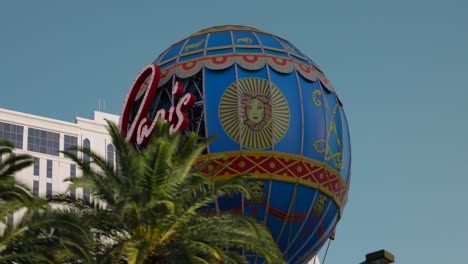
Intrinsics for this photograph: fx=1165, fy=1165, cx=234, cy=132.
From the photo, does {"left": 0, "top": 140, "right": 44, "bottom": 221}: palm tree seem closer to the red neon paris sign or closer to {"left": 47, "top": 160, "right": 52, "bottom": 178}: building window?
the red neon paris sign

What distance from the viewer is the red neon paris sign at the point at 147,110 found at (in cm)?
4922

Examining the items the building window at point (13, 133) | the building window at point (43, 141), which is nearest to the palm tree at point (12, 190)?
the building window at point (13, 133)

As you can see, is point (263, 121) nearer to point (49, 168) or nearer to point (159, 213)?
point (159, 213)

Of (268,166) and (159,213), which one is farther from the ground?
(268,166)

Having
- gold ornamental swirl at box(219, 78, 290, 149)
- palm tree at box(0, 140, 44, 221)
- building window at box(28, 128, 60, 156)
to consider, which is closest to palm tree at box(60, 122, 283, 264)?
palm tree at box(0, 140, 44, 221)

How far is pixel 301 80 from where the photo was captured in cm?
5131

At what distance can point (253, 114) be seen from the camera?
49.6m

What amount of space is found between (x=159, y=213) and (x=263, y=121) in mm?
12357

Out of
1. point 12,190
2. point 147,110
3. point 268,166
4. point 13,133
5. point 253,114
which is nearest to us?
point 12,190

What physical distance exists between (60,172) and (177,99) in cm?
7925

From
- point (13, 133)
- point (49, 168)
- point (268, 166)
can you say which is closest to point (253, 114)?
point (268, 166)

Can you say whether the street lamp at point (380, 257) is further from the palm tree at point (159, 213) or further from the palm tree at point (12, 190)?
the palm tree at point (12, 190)

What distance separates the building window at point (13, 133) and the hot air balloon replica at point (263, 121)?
244 feet

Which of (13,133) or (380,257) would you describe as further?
(13,133)
